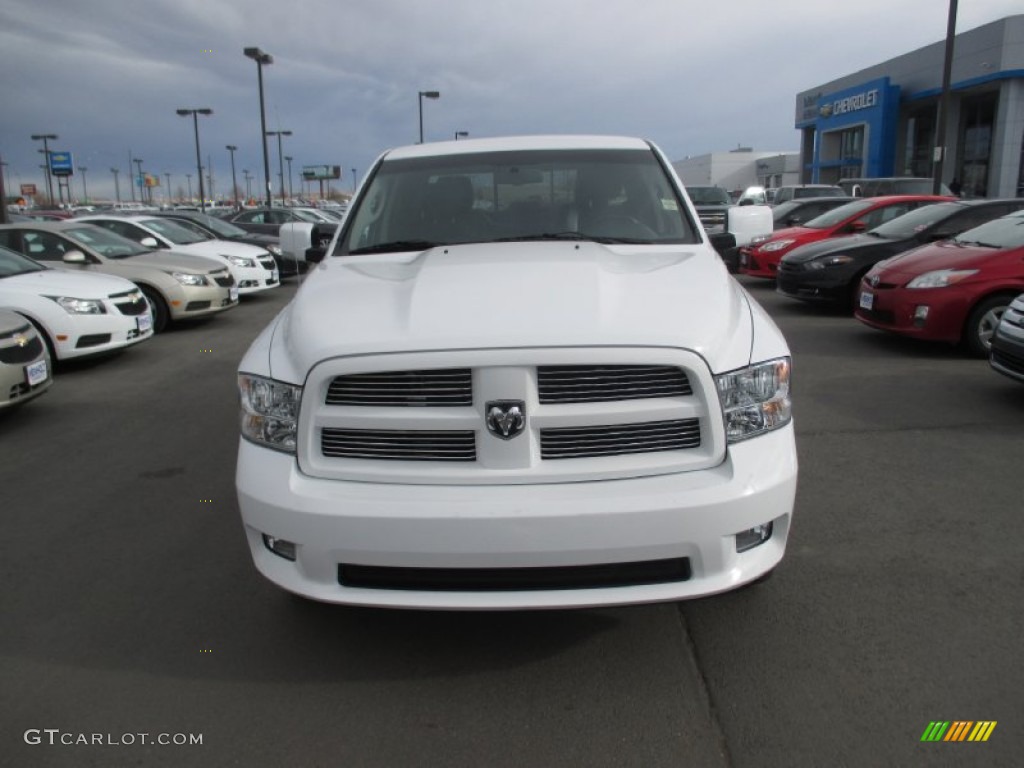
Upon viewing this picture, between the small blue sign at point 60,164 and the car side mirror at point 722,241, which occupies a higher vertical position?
the small blue sign at point 60,164

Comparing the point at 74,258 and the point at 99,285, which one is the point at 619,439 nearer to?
the point at 99,285

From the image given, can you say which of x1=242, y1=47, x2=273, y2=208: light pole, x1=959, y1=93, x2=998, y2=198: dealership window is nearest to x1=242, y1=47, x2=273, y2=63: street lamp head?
x1=242, y1=47, x2=273, y2=208: light pole

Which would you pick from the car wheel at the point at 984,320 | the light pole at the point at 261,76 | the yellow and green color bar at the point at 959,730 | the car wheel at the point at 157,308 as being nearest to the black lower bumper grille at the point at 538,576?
the yellow and green color bar at the point at 959,730

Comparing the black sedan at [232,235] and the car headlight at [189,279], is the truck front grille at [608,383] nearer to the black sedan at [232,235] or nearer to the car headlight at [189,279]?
the car headlight at [189,279]

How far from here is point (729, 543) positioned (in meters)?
2.54

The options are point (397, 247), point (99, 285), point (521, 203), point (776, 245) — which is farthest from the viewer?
point (776, 245)

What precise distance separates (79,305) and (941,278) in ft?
28.9

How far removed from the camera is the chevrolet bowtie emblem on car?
2.53 meters

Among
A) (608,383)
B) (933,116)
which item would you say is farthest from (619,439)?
(933,116)

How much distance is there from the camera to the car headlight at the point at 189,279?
11.3m

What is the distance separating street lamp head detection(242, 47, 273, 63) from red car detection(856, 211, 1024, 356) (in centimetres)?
2532

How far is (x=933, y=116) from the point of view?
41.1m

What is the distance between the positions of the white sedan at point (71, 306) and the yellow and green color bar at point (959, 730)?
830 cm

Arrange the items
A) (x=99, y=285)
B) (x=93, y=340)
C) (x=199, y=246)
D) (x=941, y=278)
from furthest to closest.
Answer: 1. (x=199, y=246)
2. (x=99, y=285)
3. (x=93, y=340)
4. (x=941, y=278)
